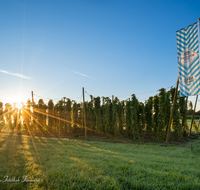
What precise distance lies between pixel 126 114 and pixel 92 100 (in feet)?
28.5

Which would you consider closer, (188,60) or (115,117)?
(188,60)

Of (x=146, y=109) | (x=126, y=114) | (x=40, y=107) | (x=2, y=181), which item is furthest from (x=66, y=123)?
(x=2, y=181)

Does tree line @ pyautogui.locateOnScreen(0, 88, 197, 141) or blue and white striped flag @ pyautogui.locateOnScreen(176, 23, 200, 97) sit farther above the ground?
blue and white striped flag @ pyautogui.locateOnScreen(176, 23, 200, 97)

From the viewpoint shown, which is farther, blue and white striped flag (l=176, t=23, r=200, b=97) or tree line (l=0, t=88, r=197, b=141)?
tree line (l=0, t=88, r=197, b=141)

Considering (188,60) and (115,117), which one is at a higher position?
(188,60)

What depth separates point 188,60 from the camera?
10.8 metres

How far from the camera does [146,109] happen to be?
21.5m

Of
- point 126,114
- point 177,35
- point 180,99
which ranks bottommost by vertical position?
point 126,114

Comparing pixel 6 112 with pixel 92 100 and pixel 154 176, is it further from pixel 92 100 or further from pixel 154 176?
pixel 154 176

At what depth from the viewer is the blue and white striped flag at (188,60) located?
402 inches

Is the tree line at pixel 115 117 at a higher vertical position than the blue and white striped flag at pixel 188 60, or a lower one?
lower

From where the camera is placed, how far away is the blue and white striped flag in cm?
1022

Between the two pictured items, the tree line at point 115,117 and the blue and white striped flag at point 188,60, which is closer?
the blue and white striped flag at point 188,60

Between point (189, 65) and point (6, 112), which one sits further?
point (6, 112)
